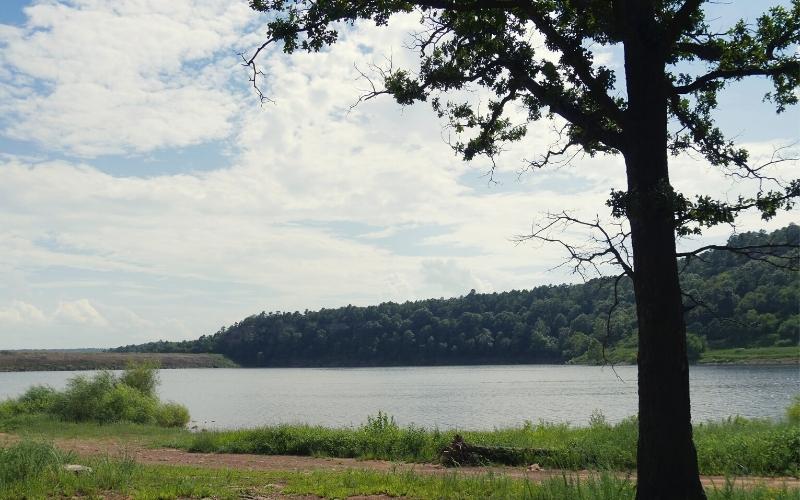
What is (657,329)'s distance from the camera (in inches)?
326

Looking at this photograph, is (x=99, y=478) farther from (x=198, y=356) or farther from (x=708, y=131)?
(x=198, y=356)

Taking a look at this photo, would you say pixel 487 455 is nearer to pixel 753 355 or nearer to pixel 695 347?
pixel 695 347

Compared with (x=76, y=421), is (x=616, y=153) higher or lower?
higher

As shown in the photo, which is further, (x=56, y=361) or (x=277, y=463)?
(x=56, y=361)

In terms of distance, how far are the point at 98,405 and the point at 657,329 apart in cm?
3287

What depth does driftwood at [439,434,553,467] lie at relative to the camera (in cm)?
1689

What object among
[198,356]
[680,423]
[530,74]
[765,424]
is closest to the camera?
[680,423]

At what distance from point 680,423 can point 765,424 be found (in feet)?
52.6

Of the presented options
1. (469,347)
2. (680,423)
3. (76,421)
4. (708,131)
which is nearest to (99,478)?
(680,423)

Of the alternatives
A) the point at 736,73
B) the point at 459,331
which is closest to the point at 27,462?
→ the point at 736,73

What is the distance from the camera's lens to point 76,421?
34062 mm

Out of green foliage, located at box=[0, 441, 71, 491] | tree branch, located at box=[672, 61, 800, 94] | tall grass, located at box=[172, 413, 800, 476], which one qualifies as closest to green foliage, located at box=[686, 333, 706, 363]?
tall grass, located at box=[172, 413, 800, 476]

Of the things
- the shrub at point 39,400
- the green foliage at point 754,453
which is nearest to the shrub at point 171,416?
the shrub at point 39,400

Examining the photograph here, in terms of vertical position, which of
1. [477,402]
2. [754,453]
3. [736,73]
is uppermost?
[736,73]
